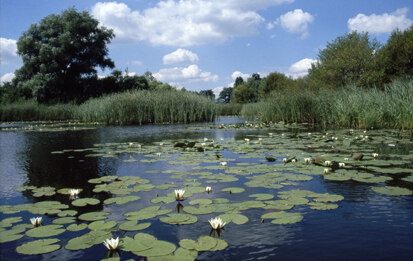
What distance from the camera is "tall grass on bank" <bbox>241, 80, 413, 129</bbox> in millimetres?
9273

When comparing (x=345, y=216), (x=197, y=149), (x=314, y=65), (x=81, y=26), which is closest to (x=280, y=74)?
(x=314, y=65)

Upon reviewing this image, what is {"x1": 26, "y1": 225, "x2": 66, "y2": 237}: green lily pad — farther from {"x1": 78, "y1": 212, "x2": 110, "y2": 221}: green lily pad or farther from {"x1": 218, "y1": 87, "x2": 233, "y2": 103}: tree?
{"x1": 218, "y1": 87, "x2": 233, "y2": 103}: tree

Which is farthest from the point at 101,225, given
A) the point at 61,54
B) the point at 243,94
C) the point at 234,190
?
the point at 243,94

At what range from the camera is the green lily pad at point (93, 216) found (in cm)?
225

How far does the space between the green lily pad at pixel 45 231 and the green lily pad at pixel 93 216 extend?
0.21m

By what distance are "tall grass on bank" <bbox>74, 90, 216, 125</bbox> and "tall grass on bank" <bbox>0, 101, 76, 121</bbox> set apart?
29.0ft

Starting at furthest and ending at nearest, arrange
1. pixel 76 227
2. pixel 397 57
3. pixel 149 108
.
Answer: pixel 397 57
pixel 149 108
pixel 76 227

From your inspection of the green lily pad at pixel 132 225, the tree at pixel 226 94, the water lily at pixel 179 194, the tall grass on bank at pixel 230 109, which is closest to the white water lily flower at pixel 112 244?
the green lily pad at pixel 132 225

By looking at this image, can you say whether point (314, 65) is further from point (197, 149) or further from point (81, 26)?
point (197, 149)

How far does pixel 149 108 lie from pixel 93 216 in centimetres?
1461

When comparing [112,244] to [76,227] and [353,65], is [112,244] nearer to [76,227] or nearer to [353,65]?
[76,227]

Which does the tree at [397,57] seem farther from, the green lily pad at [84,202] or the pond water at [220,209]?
the green lily pad at [84,202]

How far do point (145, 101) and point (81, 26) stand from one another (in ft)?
63.7

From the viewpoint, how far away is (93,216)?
2.29 m
